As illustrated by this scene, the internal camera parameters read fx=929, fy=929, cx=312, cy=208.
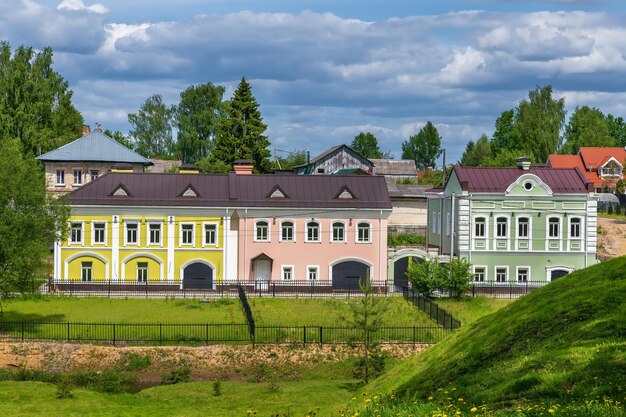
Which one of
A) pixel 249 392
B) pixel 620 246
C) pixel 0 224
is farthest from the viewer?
pixel 620 246

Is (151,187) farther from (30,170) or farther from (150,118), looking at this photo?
(150,118)

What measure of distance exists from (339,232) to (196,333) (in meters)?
17.6

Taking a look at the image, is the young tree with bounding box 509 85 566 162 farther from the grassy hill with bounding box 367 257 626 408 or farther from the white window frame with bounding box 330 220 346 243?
the grassy hill with bounding box 367 257 626 408

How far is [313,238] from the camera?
55.1 m

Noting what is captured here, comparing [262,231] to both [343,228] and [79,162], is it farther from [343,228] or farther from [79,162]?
[79,162]

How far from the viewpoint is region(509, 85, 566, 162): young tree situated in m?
104

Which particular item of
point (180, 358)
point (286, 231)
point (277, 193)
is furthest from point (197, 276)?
point (180, 358)

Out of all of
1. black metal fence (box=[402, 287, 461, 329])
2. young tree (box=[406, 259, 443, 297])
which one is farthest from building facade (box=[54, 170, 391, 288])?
young tree (box=[406, 259, 443, 297])

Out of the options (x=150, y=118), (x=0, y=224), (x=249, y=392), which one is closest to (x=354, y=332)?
(x=249, y=392)

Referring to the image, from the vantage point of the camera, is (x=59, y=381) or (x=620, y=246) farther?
(x=620, y=246)

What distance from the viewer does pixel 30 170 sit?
39938 millimetres

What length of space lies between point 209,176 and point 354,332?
20.0m

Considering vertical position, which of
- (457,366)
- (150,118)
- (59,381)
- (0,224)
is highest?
(150,118)

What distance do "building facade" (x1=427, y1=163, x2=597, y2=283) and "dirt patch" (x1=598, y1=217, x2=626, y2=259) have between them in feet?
24.3
